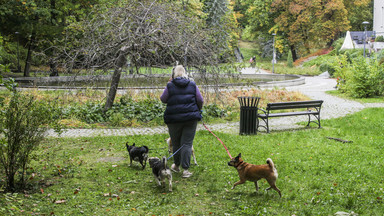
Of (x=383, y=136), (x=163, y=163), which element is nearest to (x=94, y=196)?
(x=163, y=163)

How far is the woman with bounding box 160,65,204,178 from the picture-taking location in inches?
241

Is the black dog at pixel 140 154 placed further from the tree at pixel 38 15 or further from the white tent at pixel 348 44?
the white tent at pixel 348 44

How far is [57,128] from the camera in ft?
19.1

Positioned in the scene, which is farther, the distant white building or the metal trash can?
the distant white building

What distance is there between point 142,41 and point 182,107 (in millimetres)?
5278

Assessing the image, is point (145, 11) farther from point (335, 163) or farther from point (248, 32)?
point (248, 32)

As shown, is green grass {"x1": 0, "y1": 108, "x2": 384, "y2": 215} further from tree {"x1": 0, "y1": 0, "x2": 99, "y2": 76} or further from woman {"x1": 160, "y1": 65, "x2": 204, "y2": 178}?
tree {"x1": 0, "y1": 0, "x2": 99, "y2": 76}

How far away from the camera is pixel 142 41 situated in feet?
35.6

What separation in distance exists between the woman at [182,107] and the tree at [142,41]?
468cm

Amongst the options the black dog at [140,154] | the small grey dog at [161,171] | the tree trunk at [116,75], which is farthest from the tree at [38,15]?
the small grey dog at [161,171]

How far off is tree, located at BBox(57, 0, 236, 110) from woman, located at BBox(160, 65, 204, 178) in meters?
4.68

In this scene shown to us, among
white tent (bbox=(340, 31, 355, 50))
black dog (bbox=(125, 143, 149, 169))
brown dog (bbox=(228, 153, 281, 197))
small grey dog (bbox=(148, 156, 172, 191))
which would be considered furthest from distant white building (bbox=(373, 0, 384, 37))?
small grey dog (bbox=(148, 156, 172, 191))

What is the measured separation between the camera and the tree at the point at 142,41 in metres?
11.0

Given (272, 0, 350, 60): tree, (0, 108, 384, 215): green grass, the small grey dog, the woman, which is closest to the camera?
(0, 108, 384, 215): green grass
